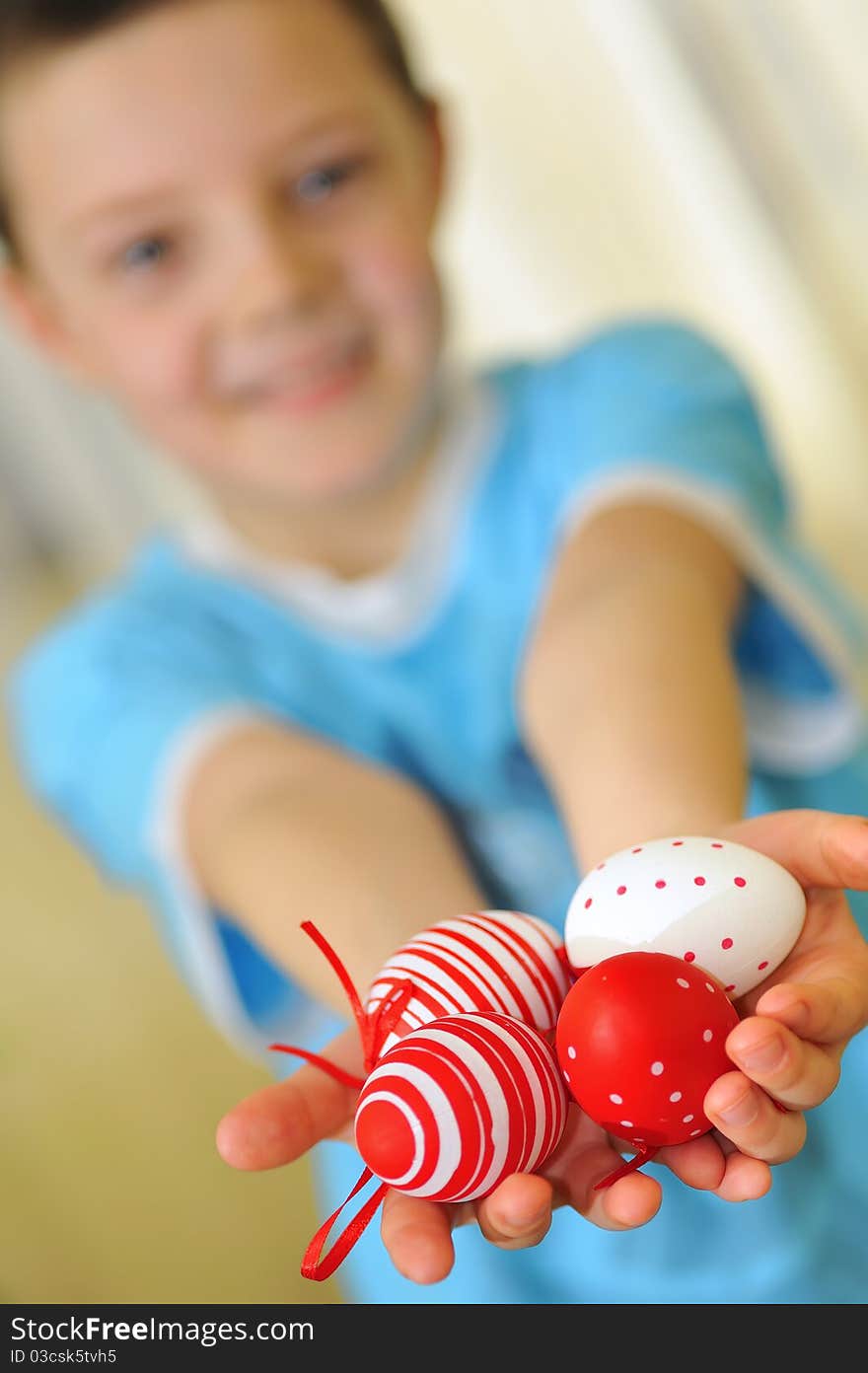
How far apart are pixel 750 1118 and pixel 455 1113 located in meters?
0.07

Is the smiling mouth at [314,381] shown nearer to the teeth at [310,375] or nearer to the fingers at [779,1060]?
the teeth at [310,375]

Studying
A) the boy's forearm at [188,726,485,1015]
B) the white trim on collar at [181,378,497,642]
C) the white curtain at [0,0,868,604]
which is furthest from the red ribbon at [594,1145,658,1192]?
the white curtain at [0,0,868,604]

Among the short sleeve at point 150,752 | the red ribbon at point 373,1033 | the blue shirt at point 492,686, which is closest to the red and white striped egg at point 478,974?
the red ribbon at point 373,1033

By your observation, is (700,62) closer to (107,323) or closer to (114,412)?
(107,323)

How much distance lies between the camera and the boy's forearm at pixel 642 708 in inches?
17.4

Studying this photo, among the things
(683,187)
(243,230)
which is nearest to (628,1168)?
(243,230)

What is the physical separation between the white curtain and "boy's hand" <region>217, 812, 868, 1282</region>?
81 cm

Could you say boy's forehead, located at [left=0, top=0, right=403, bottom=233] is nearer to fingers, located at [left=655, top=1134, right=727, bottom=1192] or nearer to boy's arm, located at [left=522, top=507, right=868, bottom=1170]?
boy's arm, located at [left=522, top=507, right=868, bottom=1170]

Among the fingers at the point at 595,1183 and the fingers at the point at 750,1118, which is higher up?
the fingers at the point at 750,1118

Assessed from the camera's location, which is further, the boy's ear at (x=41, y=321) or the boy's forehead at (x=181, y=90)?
the boy's ear at (x=41, y=321)

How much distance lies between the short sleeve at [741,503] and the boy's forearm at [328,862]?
0.18 meters

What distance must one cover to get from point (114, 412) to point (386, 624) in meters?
1.03

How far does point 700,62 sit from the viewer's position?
1166mm
